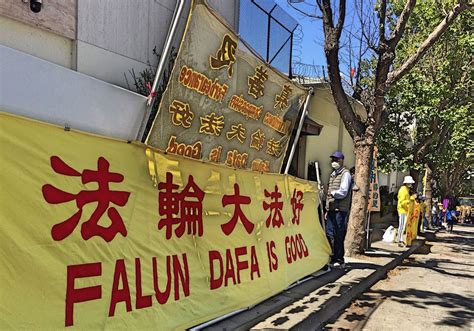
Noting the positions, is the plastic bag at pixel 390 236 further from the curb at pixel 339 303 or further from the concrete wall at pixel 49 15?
the concrete wall at pixel 49 15

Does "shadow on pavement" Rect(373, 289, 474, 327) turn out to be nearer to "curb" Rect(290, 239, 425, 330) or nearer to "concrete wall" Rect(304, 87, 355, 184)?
"curb" Rect(290, 239, 425, 330)

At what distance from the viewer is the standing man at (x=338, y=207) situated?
683 centimetres

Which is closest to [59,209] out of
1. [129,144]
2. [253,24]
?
[129,144]

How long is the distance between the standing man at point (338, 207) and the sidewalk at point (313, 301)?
15.2 inches

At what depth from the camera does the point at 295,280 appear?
5305mm

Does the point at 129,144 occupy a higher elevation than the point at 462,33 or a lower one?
lower

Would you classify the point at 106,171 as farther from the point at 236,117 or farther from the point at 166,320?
the point at 236,117

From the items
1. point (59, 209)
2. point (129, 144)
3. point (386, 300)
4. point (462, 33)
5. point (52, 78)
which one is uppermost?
point (462, 33)

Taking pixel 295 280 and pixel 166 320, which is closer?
pixel 166 320

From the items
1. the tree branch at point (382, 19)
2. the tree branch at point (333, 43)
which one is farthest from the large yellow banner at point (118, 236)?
the tree branch at point (382, 19)

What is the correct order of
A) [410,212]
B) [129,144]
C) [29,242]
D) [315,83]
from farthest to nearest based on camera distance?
[315,83]
[410,212]
[129,144]
[29,242]

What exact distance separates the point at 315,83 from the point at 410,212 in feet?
15.4

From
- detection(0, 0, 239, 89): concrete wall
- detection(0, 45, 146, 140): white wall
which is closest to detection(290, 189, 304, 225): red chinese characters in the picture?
detection(0, 45, 146, 140): white wall

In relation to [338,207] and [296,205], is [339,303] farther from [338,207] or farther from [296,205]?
[338,207]
